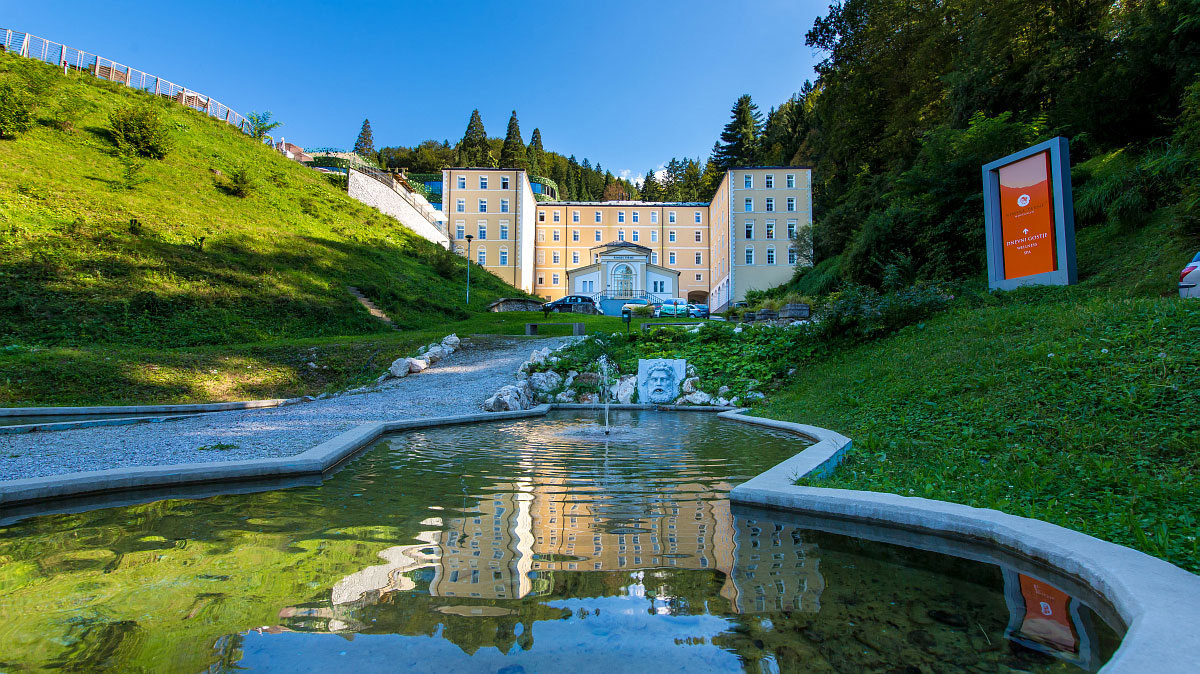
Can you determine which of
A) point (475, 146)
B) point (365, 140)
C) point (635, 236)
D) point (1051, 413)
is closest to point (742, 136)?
point (635, 236)

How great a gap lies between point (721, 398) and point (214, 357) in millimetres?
13206

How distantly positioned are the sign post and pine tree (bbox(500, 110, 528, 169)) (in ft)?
219

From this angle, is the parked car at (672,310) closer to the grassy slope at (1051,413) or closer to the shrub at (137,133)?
the grassy slope at (1051,413)

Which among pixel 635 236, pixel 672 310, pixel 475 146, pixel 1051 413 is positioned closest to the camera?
pixel 1051 413

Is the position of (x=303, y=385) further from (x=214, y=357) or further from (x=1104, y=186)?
(x=1104, y=186)

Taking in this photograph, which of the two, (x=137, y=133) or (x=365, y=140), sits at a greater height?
(x=365, y=140)

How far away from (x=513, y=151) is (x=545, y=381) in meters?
67.5

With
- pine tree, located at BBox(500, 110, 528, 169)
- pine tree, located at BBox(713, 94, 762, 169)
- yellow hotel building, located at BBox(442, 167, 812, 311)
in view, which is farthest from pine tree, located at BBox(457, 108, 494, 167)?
pine tree, located at BBox(713, 94, 762, 169)

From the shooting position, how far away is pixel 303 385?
45.6 ft

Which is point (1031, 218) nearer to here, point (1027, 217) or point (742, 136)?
point (1027, 217)

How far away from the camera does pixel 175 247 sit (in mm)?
21359

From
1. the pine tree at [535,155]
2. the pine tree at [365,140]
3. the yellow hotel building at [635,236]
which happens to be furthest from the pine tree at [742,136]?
the pine tree at [365,140]

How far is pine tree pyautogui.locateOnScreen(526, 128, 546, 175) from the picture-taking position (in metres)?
82.8

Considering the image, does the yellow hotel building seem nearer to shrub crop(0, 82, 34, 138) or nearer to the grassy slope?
shrub crop(0, 82, 34, 138)
